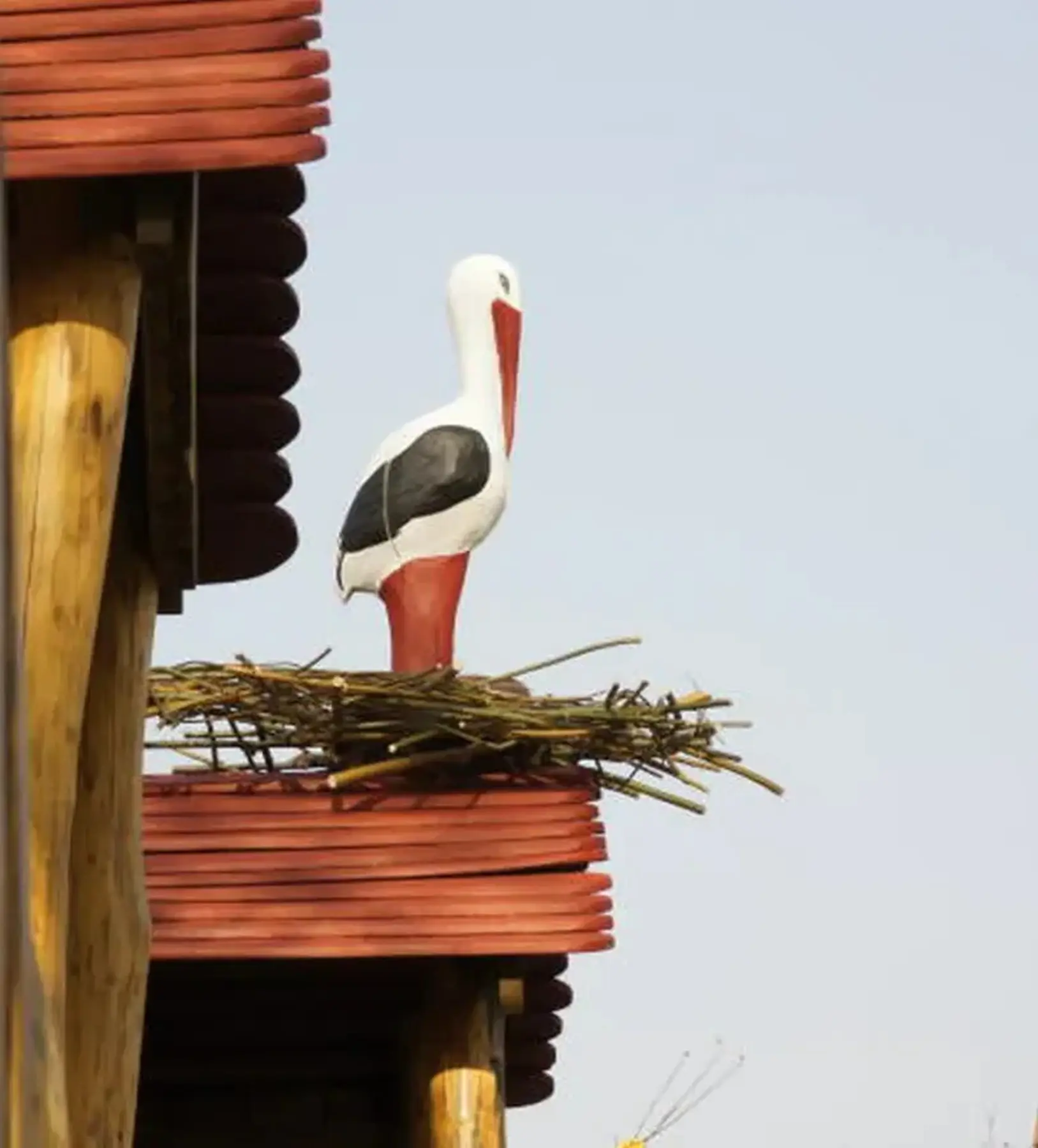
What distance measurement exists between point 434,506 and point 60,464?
508 cm

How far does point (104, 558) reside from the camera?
542cm

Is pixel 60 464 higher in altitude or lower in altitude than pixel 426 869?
lower

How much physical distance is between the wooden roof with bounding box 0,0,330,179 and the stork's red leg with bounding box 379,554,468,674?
4.77 meters

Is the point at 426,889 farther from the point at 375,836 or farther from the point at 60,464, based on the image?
the point at 60,464

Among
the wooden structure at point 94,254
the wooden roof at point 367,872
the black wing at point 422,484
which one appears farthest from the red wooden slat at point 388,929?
the wooden structure at point 94,254

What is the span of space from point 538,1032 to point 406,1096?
1285 mm

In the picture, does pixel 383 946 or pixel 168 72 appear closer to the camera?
pixel 168 72

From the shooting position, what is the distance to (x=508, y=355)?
434 inches

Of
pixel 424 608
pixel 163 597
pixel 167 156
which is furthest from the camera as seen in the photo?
pixel 424 608

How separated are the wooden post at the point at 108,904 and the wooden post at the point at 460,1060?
9.68ft

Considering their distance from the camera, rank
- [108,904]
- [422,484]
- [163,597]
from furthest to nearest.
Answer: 1. [422,484]
2. [163,597]
3. [108,904]

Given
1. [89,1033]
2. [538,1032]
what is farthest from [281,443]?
[538,1032]

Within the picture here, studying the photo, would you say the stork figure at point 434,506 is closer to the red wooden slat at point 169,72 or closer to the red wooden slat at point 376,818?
the red wooden slat at point 376,818

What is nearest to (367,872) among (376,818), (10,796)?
(376,818)
